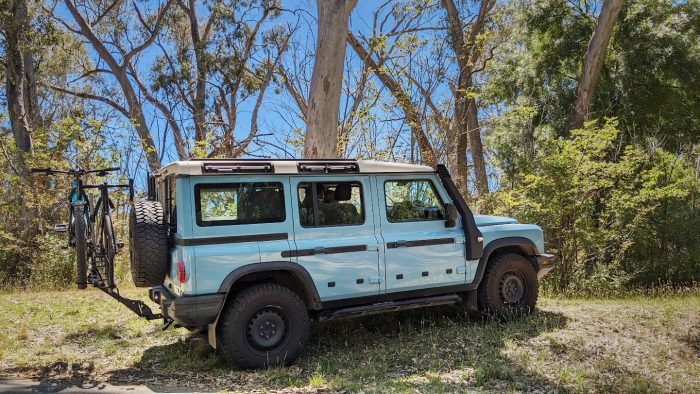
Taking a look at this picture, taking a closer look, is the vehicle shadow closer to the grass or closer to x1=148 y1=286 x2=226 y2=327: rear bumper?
the grass

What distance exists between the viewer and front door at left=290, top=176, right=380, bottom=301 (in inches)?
235

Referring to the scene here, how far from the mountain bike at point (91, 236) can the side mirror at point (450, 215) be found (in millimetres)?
3785

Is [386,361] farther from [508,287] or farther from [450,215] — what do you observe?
[508,287]

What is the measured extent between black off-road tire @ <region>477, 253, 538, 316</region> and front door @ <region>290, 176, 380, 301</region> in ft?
5.35

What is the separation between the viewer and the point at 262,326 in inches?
227

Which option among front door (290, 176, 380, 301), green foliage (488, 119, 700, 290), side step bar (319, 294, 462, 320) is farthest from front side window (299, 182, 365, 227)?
green foliage (488, 119, 700, 290)

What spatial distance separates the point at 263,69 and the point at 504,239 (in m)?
17.1

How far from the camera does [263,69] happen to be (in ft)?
73.3

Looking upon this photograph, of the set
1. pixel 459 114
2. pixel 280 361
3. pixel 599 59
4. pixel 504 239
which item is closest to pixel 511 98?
pixel 459 114

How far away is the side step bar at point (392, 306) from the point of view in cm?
609

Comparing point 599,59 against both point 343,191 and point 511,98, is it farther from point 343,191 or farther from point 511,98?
point 343,191

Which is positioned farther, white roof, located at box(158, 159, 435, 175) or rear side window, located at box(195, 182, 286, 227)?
rear side window, located at box(195, 182, 286, 227)

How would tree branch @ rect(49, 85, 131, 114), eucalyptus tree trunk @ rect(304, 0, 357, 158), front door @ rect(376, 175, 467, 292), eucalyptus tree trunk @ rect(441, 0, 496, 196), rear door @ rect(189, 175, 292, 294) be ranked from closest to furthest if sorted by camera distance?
1. rear door @ rect(189, 175, 292, 294)
2. front door @ rect(376, 175, 467, 292)
3. eucalyptus tree trunk @ rect(304, 0, 357, 158)
4. eucalyptus tree trunk @ rect(441, 0, 496, 196)
5. tree branch @ rect(49, 85, 131, 114)

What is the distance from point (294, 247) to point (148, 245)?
1473 mm
